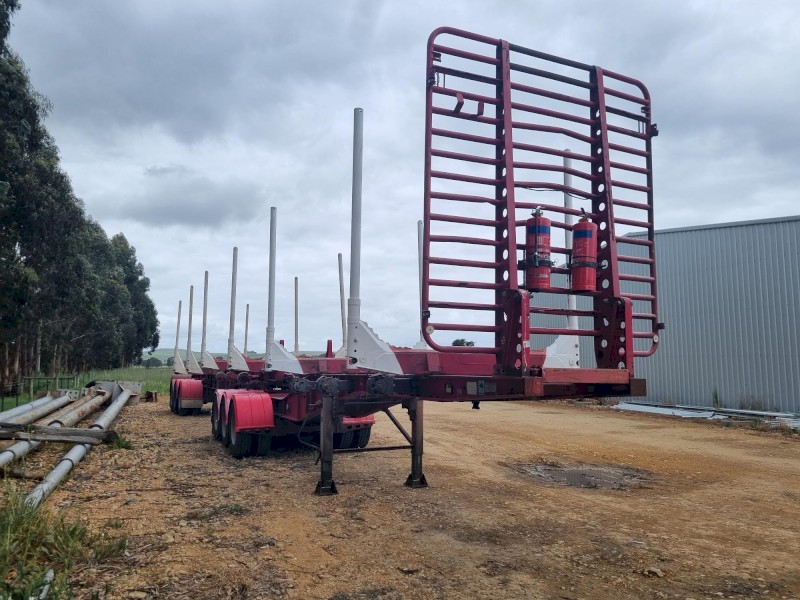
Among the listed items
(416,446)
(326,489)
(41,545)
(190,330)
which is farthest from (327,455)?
(190,330)

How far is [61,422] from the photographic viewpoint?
446 inches

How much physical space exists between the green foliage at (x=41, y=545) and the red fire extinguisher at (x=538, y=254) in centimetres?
388

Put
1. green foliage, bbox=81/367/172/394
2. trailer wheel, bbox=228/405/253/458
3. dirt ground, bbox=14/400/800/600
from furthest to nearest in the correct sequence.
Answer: green foliage, bbox=81/367/172/394 < trailer wheel, bbox=228/405/253/458 < dirt ground, bbox=14/400/800/600

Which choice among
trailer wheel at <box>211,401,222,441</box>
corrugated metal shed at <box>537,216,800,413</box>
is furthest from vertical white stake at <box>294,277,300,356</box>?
corrugated metal shed at <box>537,216,800,413</box>

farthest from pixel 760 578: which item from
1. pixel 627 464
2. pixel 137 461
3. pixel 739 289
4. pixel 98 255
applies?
pixel 98 255

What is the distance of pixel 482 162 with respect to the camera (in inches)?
195

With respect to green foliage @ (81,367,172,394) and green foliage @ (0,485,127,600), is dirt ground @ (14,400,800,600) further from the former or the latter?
green foliage @ (81,367,172,394)

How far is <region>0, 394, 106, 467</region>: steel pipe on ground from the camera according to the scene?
806 cm

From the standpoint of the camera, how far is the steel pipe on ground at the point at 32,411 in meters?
11.5

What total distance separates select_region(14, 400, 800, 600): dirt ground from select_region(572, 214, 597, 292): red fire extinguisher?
7.47 feet

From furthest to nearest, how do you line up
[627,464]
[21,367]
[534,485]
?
1. [21,367]
2. [627,464]
3. [534,485]

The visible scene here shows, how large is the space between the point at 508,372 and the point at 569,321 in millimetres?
1122

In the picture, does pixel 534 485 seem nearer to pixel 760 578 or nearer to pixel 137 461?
pixel 760 578

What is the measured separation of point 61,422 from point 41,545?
7.30 m
